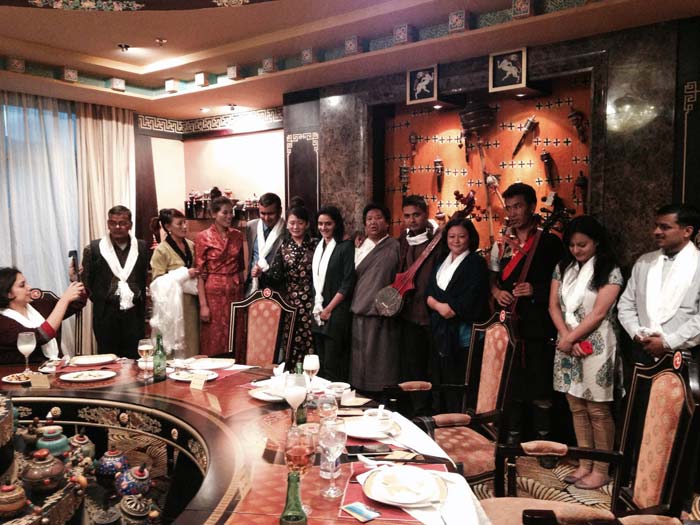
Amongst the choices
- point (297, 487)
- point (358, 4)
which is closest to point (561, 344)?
point (297, 487)

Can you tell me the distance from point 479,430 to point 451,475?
4.15 feet

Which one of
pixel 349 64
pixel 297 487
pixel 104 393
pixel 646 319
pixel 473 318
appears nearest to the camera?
pixel 297 487

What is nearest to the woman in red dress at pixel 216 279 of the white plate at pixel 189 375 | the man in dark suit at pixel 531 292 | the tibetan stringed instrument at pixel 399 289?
the tibetan stringed instrument at pixel 399 289

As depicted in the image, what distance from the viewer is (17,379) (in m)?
2.49

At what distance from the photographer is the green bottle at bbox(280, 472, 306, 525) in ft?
4.12

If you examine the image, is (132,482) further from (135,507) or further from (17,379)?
(17,379)

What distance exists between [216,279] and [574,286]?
8.30 ft

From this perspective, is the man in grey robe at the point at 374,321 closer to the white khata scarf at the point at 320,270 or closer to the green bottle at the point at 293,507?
the white khata scarf at the point at 320,270

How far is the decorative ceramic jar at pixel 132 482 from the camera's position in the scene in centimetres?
205

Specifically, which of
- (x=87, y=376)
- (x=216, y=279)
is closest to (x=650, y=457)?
(x=87, y=376)

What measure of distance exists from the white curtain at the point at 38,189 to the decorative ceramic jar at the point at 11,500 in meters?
4.59

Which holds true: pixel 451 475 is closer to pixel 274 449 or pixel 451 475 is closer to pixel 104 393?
pixel 274 449

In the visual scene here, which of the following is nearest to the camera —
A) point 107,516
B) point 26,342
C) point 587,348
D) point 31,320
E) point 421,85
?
point 107,516

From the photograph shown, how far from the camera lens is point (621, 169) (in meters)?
3.62
